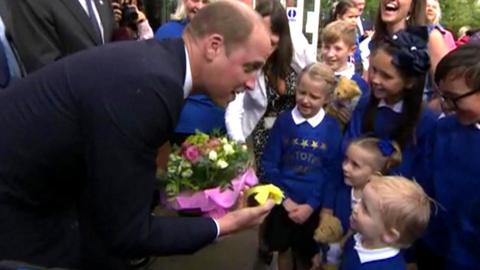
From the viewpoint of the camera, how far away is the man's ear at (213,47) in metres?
1.97

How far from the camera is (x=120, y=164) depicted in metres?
1.82

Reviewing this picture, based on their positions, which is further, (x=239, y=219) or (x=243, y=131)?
(x=243, y=131)

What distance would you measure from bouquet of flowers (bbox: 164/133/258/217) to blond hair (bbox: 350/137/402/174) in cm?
97

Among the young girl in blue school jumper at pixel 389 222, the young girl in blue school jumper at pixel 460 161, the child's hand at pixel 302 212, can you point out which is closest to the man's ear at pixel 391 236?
the young girl in blue school jumper at pixel 389 222

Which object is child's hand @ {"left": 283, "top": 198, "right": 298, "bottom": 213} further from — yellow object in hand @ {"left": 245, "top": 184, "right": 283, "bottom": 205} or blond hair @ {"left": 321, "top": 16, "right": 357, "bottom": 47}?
blond hair @ {"left": 321, "top": 16, "right": 357, "bottom": 47}

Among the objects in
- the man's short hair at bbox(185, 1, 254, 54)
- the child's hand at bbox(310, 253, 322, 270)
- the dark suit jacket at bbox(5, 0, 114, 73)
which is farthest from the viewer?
the child's hand at bbox(310, 253, 322, 270)

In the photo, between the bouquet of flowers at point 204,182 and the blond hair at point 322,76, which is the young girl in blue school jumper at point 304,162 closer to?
the blond hair at point 322,76

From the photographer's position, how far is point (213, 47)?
6.49 ft

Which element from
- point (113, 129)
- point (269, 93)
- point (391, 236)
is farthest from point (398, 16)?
point (113, 129)

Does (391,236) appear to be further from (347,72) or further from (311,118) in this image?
(347,72)

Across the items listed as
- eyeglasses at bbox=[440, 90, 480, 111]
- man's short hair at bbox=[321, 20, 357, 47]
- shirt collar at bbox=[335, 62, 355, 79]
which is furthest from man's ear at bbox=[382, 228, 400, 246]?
man's short hair at bbox=[321, 20, 357, 47]

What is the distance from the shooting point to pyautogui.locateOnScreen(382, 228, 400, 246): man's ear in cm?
268

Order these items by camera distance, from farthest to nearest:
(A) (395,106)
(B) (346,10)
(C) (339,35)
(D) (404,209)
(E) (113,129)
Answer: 1. (B) (346,10)
2. (C) (339,35)
3. (A) (395,106)
4. (D) (404,209)
5. (E) (113,129)

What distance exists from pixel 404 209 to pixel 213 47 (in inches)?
46.9
